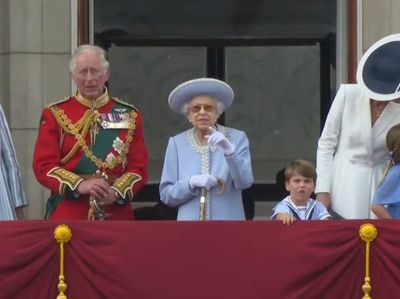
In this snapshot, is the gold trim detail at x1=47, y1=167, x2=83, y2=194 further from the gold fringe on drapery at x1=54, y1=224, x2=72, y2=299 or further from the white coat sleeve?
the white coat sleeve

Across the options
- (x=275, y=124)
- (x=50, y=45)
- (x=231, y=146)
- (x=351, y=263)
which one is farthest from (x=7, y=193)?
(x=275, y=124)

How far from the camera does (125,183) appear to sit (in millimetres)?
5855

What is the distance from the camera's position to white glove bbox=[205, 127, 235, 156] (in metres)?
5.75

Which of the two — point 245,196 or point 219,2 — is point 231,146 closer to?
point 245,196

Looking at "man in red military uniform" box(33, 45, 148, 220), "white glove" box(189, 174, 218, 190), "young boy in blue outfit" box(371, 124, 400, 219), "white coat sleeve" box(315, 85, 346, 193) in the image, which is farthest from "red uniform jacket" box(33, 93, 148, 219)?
"young boy in blue outfit" box(371, 124, 400, 219)

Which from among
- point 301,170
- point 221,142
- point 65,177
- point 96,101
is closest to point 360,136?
point 301,170

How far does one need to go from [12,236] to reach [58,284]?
0.30m

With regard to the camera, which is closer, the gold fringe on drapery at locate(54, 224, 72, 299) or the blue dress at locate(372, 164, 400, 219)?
the gold fringe on drapery at locate(54, 224, 72, 299)

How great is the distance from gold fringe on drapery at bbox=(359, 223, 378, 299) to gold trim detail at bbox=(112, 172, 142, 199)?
1173 millimetres

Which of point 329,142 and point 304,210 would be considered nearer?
point 304,210

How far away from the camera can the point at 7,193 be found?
596cm

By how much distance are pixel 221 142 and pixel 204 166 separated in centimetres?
28

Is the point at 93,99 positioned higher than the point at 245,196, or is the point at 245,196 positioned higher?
the point at 93,99

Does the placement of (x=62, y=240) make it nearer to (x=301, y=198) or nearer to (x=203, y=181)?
(x=203, y=181)
